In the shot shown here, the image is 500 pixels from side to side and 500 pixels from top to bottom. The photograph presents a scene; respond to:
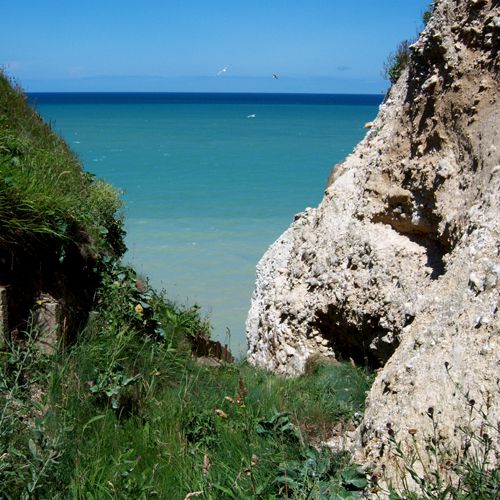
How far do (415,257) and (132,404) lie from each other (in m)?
2.11

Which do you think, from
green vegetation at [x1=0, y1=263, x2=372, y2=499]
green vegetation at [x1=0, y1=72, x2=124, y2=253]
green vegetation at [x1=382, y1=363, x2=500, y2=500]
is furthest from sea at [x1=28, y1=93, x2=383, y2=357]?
green vegetation at [x1=382, y1=363, x2=500, y2=500]

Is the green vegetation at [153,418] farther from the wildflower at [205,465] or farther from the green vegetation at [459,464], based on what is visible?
the green vegetation at [459,464]

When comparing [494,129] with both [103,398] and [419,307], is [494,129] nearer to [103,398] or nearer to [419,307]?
[419,307]

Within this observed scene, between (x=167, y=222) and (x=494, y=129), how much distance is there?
15.3m

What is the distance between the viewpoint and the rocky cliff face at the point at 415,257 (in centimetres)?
362

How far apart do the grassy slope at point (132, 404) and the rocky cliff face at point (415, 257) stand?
40 centimetres

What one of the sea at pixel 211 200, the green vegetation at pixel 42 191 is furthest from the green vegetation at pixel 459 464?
the sea at pixel 211 200

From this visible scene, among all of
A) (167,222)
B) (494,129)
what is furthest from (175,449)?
(167,222)

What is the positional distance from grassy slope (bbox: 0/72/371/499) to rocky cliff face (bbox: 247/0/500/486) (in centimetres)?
40

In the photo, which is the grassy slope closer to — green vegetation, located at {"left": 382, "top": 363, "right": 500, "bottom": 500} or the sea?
green vegetation, located at {"left": 382, "top": 363, "right": 500, "bottom": 500}

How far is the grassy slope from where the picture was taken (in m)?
3.46

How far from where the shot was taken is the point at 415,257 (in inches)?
209

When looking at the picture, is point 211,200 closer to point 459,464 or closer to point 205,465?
point 205,465

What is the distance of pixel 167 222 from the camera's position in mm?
19438
